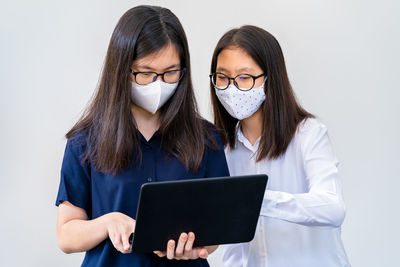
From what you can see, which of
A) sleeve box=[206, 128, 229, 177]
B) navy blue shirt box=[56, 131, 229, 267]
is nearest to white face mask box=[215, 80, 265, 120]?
sleeve box=[206, 128, 229, 177]

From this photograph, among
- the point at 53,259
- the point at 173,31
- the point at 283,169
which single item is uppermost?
the point at 173,31

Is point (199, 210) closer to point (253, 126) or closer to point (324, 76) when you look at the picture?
point (253, 126)

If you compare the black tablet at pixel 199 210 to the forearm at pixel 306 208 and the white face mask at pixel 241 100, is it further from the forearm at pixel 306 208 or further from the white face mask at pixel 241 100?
the white face mask at pixel 241 100

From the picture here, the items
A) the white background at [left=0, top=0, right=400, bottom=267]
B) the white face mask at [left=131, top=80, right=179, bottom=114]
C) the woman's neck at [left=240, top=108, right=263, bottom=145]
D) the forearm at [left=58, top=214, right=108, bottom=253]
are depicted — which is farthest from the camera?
the white background at [left=0, top=0, right=400, bottom=267]

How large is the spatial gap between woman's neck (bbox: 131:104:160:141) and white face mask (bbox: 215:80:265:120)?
27 cm

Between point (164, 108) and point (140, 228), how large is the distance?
41cm

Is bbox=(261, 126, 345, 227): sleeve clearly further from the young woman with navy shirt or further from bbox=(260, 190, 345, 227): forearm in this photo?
the young woman with navy shirt

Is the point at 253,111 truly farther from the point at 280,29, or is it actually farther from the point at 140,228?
the point at 280,29

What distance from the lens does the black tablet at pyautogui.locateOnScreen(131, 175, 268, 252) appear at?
1.11 meters

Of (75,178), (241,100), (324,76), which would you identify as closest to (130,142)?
(75,178)

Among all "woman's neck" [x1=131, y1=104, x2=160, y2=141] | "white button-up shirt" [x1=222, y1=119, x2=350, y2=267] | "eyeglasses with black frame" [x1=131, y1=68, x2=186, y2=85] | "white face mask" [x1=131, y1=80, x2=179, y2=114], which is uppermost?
"eyeglasses with black frame" [x1=131, y1=68, x2=186, y2=85]

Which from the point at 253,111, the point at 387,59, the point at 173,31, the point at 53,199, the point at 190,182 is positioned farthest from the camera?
the point at 387,59

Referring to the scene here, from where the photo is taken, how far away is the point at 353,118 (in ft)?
7.94

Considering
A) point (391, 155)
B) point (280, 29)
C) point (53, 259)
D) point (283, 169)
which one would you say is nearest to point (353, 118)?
point (391, 155)
